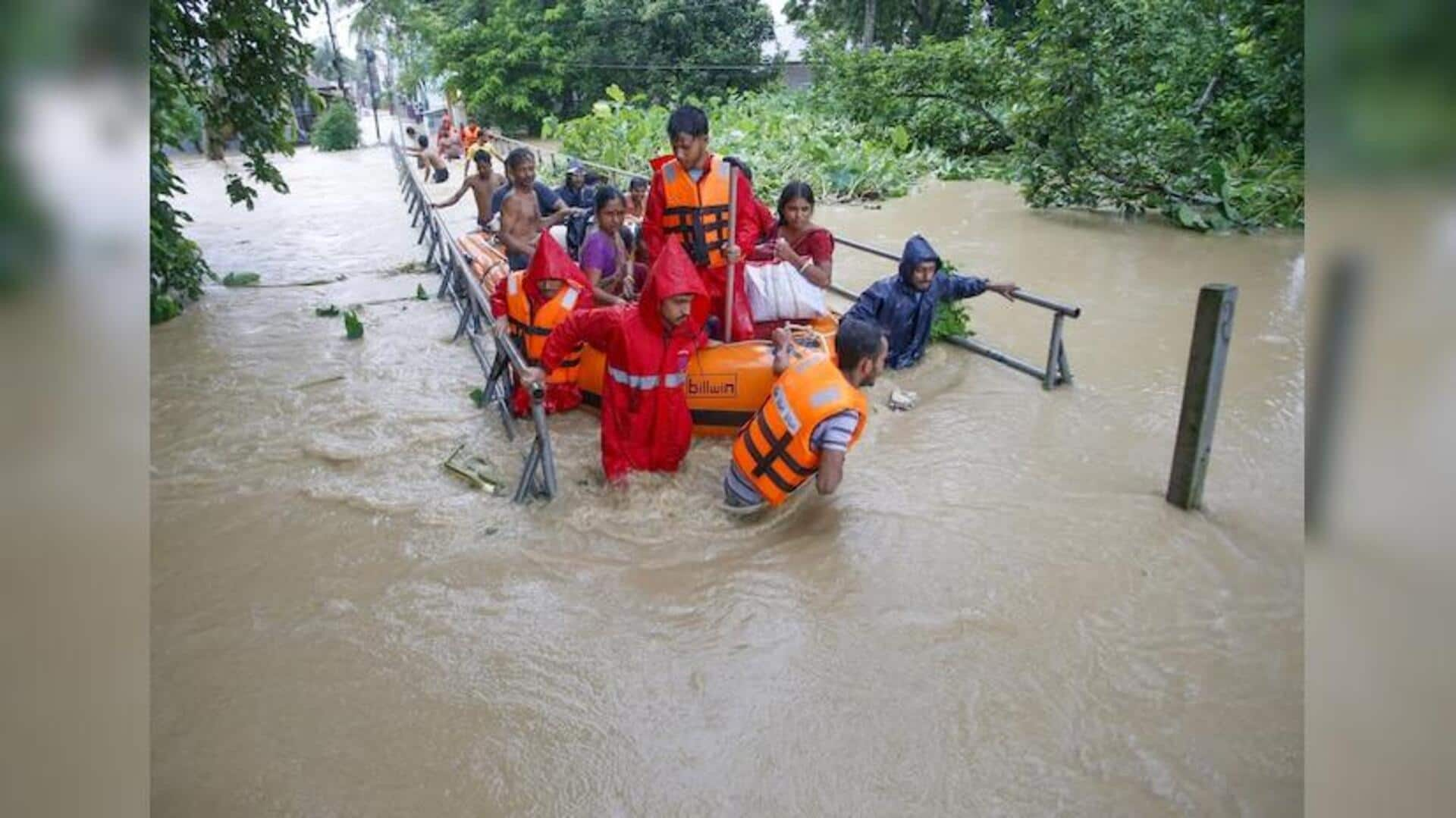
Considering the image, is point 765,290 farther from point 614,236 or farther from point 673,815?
point 673,815

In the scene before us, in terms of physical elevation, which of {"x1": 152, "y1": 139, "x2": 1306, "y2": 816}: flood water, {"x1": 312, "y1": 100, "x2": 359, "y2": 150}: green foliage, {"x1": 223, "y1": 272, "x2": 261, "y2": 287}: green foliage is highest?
{"x1": 312, "y1": 100, "x2": 359, "y2": 150}: green foliage

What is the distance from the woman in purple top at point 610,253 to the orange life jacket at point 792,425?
2141 mm

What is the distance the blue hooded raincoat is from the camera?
6.21 m

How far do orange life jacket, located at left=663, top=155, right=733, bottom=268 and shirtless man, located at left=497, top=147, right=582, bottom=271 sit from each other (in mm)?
2231

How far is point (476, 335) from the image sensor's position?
7574mm

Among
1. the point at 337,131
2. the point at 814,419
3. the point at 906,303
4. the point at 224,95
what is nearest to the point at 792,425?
the point at 814,419

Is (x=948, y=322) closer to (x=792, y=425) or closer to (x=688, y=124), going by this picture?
(x=688, y=124)

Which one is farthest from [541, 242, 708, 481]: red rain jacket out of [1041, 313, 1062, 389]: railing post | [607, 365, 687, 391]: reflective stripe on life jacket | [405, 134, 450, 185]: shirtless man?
[405, 134, 450, 185]: shirtless man

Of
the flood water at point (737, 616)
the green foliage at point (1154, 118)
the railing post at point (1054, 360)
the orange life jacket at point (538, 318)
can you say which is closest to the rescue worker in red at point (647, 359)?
the flood water at point (737, 616)

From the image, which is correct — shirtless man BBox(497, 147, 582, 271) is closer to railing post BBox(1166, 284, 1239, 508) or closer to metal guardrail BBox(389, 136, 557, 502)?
metal guardrail BBox(389, 136, 557, 502)

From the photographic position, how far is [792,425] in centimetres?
400

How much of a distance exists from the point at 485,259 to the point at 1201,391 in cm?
545

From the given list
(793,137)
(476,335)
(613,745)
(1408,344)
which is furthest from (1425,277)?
(793,137)

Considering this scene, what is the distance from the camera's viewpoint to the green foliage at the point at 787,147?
15797 mm
